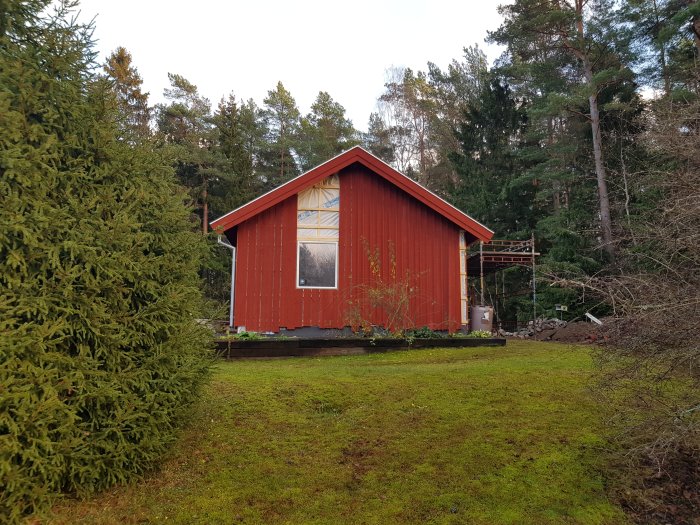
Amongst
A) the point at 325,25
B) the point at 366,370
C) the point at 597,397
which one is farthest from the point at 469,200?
the point at 597,397

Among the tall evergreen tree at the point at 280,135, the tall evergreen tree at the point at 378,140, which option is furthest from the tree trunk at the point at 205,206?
the tall evergreen tree at the point at 378,140

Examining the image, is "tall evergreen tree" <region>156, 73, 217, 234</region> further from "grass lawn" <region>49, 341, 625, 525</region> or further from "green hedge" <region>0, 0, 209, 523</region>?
"green hedge" <region>0, 0, 209, 523</region>

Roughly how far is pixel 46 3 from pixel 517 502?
5120 mm

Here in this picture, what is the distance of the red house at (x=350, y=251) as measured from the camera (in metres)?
11.7

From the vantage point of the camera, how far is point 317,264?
11984 mm

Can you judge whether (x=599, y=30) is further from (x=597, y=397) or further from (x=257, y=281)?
(x=597, y=397)

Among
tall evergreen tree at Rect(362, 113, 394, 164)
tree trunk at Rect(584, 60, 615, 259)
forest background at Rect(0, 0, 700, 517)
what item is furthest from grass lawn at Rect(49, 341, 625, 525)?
tall evergreen tree at Rect(362, 113, 394, 164)

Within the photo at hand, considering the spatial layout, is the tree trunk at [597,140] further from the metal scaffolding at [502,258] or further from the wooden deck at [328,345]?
the wooden deck at [328,345]

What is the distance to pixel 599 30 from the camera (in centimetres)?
1914

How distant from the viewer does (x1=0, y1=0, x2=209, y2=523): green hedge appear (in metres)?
2.83

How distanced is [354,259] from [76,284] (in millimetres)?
9060

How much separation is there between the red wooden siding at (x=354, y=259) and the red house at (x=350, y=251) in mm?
26

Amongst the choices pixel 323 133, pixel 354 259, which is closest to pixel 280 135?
pixel 323 133

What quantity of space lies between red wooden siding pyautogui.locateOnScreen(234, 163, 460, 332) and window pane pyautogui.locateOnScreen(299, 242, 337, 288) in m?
0.19
